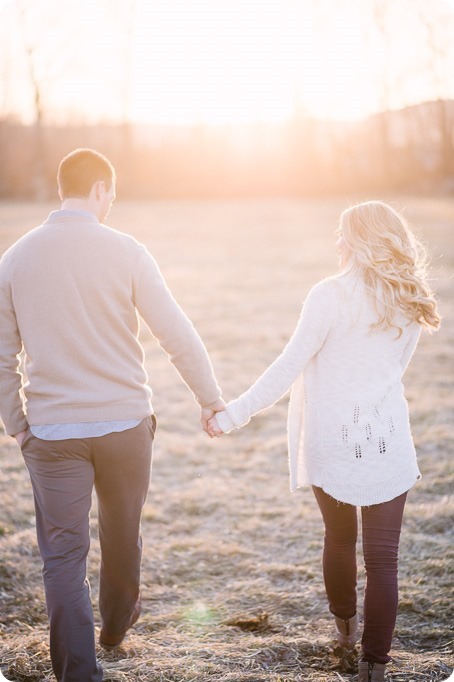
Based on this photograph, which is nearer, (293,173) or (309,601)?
(309,601)

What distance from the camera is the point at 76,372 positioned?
2.75 metres

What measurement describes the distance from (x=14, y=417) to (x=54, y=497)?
1.24 feet

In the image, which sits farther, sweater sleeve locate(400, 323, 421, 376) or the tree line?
the tree line

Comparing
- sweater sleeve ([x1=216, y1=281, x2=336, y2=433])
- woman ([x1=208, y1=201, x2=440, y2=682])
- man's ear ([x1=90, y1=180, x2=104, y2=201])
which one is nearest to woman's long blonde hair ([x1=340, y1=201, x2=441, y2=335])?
woman ([x1=208, y1=201, x2=440, y2=682])

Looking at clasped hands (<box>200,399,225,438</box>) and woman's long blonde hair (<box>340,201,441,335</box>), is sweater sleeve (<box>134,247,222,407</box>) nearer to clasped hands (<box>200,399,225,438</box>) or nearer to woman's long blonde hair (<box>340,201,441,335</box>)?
clasped hands (<box>200,399,225,438</box>)

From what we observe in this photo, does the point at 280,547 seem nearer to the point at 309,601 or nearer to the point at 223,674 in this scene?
the point at 309,601

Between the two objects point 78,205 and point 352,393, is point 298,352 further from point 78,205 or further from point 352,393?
point 78,205

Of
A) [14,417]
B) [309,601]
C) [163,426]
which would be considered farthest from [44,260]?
[163,426]

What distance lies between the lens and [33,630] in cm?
348

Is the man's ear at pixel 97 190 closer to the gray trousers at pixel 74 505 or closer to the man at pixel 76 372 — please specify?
the man at pixel 76 372

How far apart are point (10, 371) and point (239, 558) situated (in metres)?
2.09

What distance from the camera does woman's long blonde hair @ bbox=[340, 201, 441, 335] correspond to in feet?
9.22

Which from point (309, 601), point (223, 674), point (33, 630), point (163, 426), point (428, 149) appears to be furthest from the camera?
point (428, 149)

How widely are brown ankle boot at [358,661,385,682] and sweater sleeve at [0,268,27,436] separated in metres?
1.65
